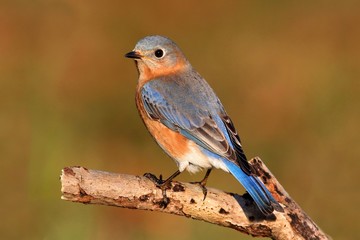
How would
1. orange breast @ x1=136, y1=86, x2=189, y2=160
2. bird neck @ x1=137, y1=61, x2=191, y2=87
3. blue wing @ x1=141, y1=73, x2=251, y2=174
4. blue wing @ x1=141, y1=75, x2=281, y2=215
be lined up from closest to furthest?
blue wing @ x1=141, y1=75, x2=281, y2=215, blue wing @ x1=141, y1=73, x2=251, y2=174, orange breast @ x1=136, y1=86, x2=189, y2=160, bird neck @ x1=137, y1=61, x2=191, y2=87

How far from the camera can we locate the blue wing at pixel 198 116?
8.20m

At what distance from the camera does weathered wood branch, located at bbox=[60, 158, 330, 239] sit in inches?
286

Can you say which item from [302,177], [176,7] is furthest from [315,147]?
[176,7]

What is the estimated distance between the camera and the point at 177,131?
8602 mm

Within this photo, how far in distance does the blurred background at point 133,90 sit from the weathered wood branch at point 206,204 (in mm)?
2394

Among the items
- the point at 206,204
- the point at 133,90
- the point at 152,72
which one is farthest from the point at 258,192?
the point at 133,90

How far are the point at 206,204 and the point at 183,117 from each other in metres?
1.23

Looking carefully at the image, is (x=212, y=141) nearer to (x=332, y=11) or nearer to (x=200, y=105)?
(x=200, y=105)

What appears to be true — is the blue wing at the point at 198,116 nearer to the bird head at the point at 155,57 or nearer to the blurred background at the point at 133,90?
the bird head at the point at 155,57

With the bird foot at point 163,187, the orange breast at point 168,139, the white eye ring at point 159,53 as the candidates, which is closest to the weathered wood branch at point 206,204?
the bird foot at point 163,187

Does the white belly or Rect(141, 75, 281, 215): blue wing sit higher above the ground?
Rect(141, 75, 281, 215): blue wing

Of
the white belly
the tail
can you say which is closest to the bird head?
the white belly

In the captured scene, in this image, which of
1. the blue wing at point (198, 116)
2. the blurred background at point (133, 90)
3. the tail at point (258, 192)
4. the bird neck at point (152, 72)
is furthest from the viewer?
the blurred background at point (133, 90)

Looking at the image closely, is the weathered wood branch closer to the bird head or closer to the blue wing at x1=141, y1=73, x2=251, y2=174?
the blue wing at x1=141, y1=73, x2=251, y2=174
